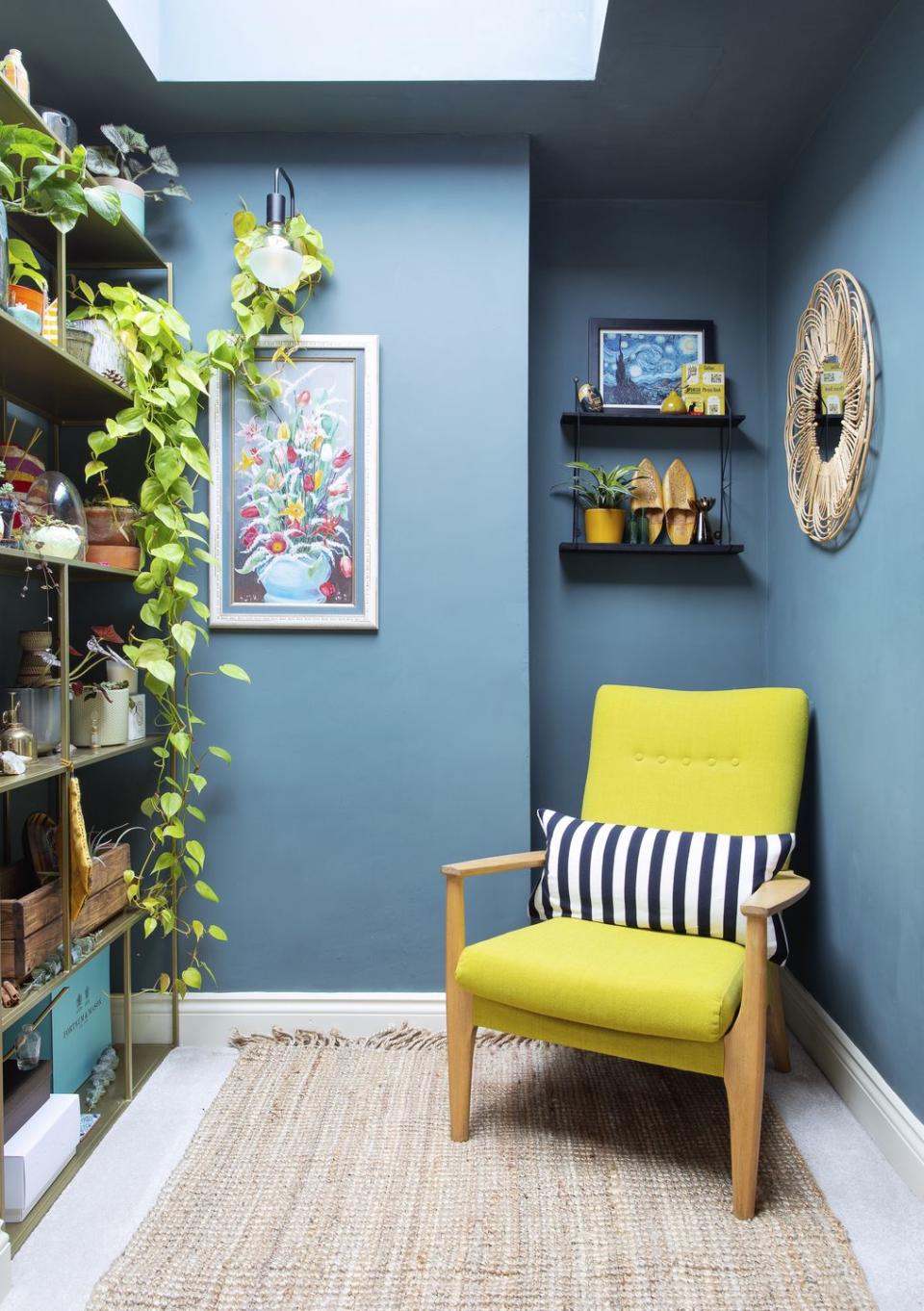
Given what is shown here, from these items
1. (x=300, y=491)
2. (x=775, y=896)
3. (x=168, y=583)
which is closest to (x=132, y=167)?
(x=300, y=491)

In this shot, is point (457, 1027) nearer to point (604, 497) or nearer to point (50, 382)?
point (604, 497)

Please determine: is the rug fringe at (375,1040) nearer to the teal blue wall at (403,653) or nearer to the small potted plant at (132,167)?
the teal blue wall at (403,653)

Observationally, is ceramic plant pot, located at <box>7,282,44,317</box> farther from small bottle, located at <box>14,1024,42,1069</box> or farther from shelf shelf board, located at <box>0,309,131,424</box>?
small bottle, located at <box>14,1024,42,1069</box>

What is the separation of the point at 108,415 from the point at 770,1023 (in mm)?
2253

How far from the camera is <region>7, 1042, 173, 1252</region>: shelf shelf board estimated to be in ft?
5.24

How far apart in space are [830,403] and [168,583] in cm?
170

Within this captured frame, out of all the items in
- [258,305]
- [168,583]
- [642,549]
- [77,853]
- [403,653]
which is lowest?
[77,853]

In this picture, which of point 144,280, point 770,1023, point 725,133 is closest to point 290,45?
point 144,280

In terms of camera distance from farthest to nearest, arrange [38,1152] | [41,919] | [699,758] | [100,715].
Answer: [699,758]
[100,715]
[41,919]
[38,1152]

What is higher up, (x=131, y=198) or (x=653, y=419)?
(x=131, y=198)

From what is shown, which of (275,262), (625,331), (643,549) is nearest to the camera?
(275,262)

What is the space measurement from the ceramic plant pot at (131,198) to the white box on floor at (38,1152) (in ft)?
6.39

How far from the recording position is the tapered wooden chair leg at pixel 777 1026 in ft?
7.00

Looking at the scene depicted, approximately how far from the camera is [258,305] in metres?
2.33
